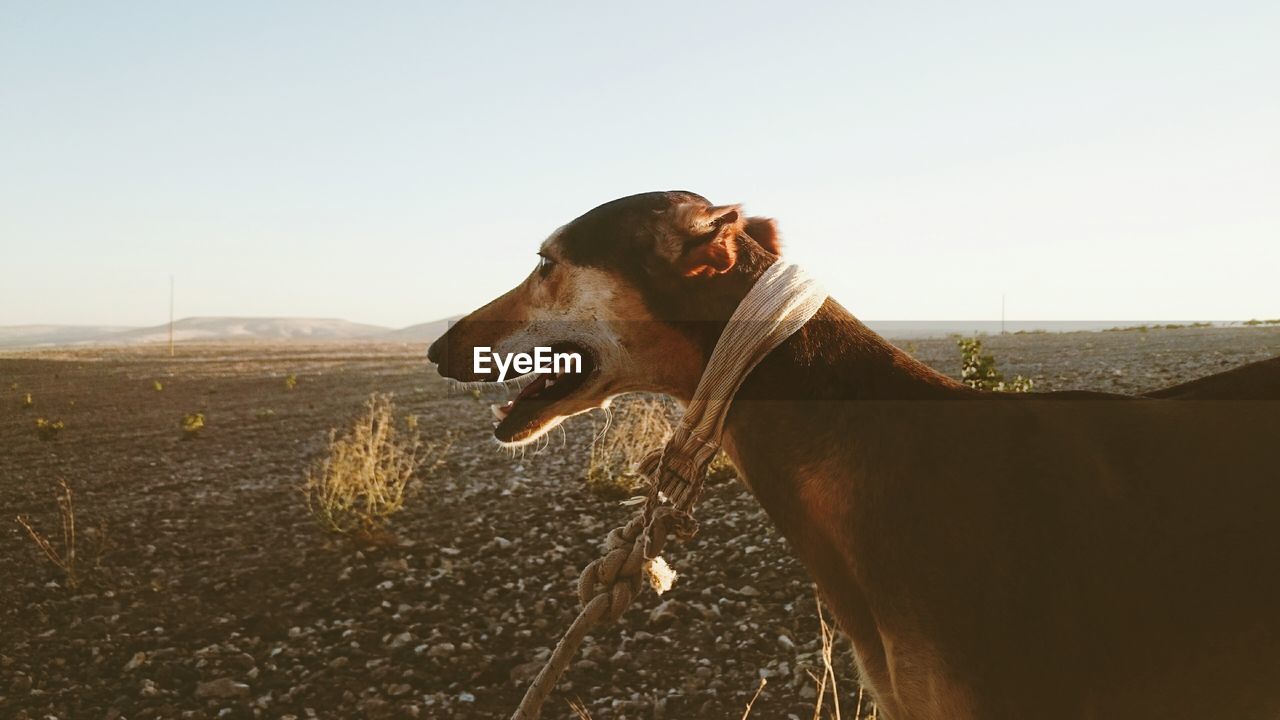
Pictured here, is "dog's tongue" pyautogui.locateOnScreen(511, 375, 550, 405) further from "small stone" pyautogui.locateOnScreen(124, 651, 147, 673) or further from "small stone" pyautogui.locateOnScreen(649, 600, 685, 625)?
"small stone" pyautogui.locateOnScreen(124, 651, 147, 673)

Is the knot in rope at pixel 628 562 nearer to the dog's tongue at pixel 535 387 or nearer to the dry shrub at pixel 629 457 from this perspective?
the dog's tongue at pixel 535 387

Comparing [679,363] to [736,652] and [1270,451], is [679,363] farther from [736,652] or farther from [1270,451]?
[736,652]

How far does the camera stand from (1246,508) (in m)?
2.13

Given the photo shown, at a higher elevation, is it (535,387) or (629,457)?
(535,387)

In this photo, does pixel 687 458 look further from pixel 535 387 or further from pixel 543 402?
pixel 535 387

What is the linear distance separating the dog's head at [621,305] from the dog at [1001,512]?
0.01 metres

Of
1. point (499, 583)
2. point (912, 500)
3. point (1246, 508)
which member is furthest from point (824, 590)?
point (499, 583)

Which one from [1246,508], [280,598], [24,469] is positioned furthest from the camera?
[24,469]

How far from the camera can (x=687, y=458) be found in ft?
8.82

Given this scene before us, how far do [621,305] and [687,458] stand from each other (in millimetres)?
644

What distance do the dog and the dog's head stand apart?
14 mm

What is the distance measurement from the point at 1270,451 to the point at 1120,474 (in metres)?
0.41

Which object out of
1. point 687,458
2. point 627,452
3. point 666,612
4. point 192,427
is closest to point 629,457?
point 627,452

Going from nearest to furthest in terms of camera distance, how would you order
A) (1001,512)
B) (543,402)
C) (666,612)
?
(1001,512), (543,402), (666,612)
